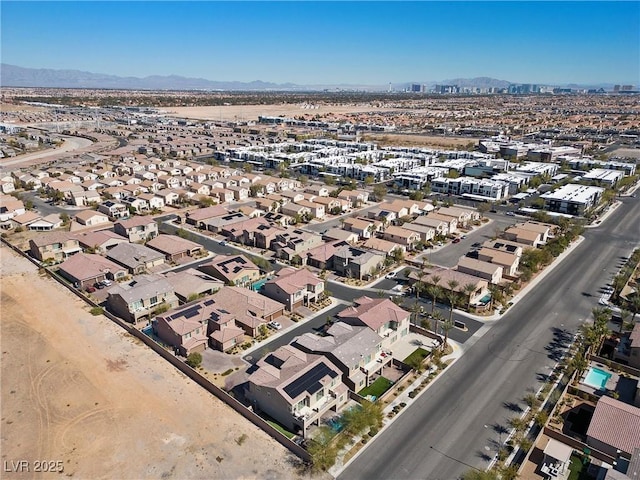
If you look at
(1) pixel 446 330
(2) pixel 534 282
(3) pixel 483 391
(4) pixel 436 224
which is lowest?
(3) pixel 483 391

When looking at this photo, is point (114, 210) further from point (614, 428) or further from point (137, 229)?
point (614, 428)

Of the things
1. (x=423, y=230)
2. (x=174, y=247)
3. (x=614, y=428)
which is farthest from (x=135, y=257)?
(x=614, y=428)

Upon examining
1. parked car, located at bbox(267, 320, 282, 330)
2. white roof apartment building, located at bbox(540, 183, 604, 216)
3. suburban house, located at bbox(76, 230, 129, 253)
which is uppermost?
white roof apartment building, located at bbox(540, 183, 604, 216)

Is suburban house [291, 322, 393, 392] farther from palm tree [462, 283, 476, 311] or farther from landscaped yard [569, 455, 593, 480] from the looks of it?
landscaped yard [569, 455, 593, 480]

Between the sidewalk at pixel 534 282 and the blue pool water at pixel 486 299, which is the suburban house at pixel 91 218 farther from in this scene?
the blue pool water at pixel 486 299

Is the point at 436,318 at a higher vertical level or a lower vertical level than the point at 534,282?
lower

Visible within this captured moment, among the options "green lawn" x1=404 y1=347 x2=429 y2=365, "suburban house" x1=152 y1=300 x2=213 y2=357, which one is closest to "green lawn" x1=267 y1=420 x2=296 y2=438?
"suburban house" x1=152 y1=300 x2=213 y2=357

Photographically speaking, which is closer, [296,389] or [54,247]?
[296,389]
